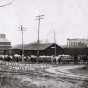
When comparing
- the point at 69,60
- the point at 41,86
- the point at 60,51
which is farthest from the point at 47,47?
the point at 41,86

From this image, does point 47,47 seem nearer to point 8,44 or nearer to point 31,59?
point 31,59

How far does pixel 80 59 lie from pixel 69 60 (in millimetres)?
4255

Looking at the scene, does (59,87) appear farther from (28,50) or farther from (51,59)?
(28,50)

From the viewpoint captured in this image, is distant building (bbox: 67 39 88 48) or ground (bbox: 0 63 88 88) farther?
distant building (bbox: 67 39 88 48)

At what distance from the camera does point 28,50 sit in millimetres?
64062

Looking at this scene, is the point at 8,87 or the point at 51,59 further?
the point at 51,59

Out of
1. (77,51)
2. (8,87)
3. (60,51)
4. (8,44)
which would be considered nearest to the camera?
(8,87)

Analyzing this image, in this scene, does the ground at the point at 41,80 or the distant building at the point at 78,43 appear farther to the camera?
the distant building at the point at 78,43

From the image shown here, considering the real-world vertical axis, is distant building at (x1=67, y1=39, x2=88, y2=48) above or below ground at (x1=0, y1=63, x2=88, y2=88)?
above

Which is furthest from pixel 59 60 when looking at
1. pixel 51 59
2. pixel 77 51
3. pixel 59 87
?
pixel 59 87

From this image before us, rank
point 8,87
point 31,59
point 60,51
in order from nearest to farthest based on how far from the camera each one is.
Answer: point 8,87
point 31,59
point 60,51

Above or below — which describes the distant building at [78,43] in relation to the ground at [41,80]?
above

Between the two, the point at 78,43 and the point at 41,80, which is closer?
the point at 41,80

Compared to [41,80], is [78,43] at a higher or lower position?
higher
